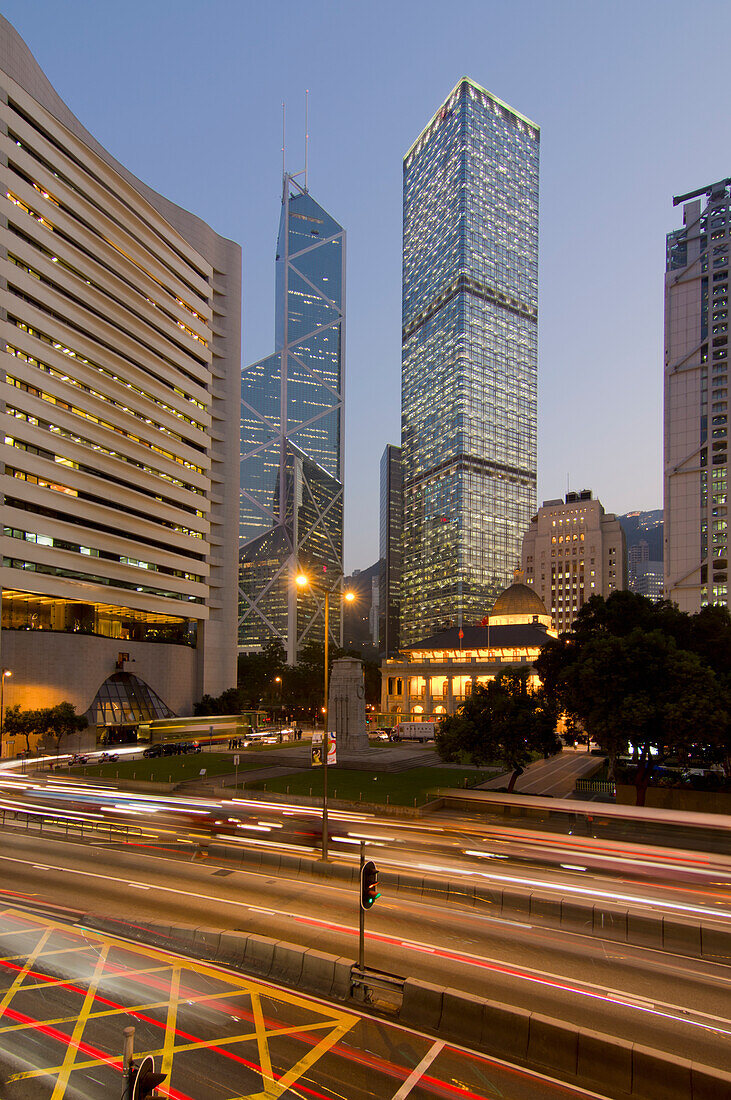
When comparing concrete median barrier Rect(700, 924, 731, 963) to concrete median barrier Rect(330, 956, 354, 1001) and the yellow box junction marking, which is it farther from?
the yellow box junction marking

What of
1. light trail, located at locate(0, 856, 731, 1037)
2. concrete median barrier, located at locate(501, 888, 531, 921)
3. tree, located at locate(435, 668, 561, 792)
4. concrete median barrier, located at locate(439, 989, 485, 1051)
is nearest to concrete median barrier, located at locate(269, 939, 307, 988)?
light trail, located at locate(0, 856, 731, 1037)

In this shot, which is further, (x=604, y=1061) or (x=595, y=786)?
(x=595, y=786)

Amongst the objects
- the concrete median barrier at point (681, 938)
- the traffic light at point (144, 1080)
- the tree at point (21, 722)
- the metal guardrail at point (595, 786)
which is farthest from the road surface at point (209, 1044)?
the tree at point (21, 722)

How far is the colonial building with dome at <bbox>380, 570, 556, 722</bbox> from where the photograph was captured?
4818 inches

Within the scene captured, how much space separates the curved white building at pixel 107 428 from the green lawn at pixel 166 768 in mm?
21509

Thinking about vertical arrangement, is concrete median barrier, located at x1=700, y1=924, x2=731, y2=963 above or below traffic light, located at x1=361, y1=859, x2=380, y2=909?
below

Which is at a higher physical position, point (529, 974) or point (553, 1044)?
point (553, 1044)

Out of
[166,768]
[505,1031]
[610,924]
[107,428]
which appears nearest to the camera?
[505,1031]

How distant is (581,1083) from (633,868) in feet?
54.2

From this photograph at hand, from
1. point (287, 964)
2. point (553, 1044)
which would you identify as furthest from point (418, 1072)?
point (287, 964)

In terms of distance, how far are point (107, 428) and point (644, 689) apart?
74.1 meters

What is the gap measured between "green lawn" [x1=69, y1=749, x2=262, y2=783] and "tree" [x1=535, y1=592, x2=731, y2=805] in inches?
1062

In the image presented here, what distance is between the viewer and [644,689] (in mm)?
41281

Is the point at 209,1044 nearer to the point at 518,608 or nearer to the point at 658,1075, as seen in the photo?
the point at 658,1075
